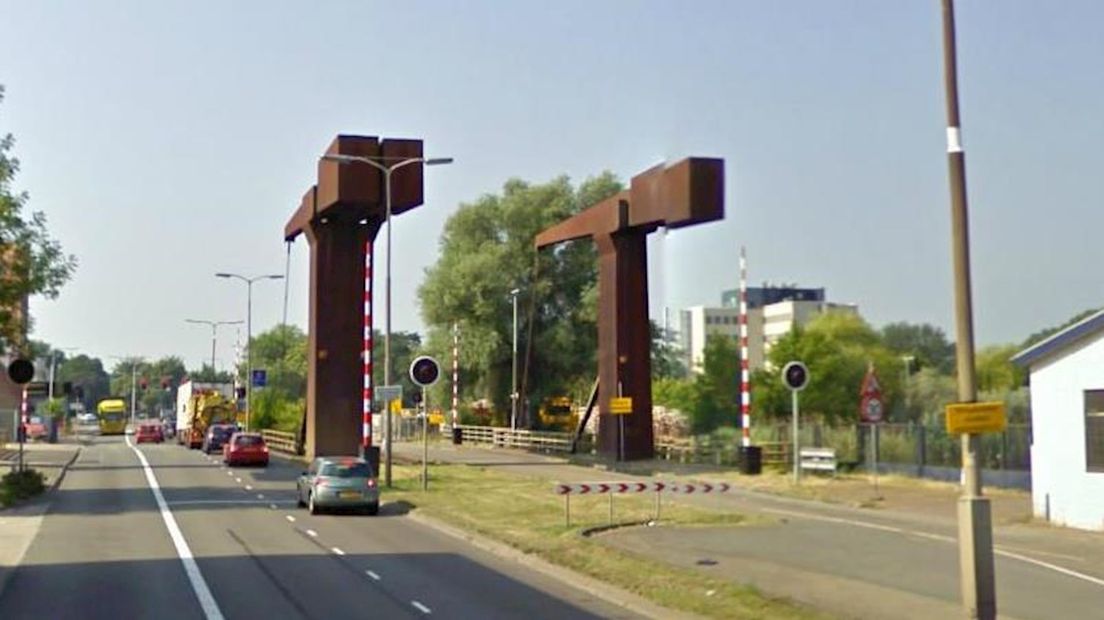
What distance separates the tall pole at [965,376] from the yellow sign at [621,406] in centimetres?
4229

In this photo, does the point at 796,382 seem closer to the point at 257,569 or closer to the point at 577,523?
the point at 577,523

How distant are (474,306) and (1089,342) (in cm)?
5810

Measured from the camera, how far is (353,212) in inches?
2279

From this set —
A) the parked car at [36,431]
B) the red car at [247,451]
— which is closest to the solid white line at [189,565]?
the red car at [247,451]

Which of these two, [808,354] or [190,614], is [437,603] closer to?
[190,614]

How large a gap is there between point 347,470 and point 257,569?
41.1 ft

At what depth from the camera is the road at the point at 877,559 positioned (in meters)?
17.7

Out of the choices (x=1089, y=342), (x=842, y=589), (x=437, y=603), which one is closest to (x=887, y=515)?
(x=1089, y=342)

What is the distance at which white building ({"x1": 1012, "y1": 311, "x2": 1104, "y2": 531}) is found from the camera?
2955 cm

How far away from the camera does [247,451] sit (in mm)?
58969

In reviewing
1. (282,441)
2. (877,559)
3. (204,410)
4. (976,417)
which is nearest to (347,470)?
(877,559)

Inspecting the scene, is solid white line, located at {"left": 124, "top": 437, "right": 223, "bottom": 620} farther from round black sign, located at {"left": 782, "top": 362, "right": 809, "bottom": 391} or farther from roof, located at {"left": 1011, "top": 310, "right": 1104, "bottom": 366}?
round black sign, located at {"left": 782, "top": 362, "right": 809, "bottom": 391}

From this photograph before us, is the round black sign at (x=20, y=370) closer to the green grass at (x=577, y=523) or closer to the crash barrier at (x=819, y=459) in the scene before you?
the green grass at (x=577, y=523)

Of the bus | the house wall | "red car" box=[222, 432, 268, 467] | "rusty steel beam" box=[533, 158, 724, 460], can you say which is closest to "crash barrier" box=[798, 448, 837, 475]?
"rusty steel beam" box=[533, 158, 724, 460]
